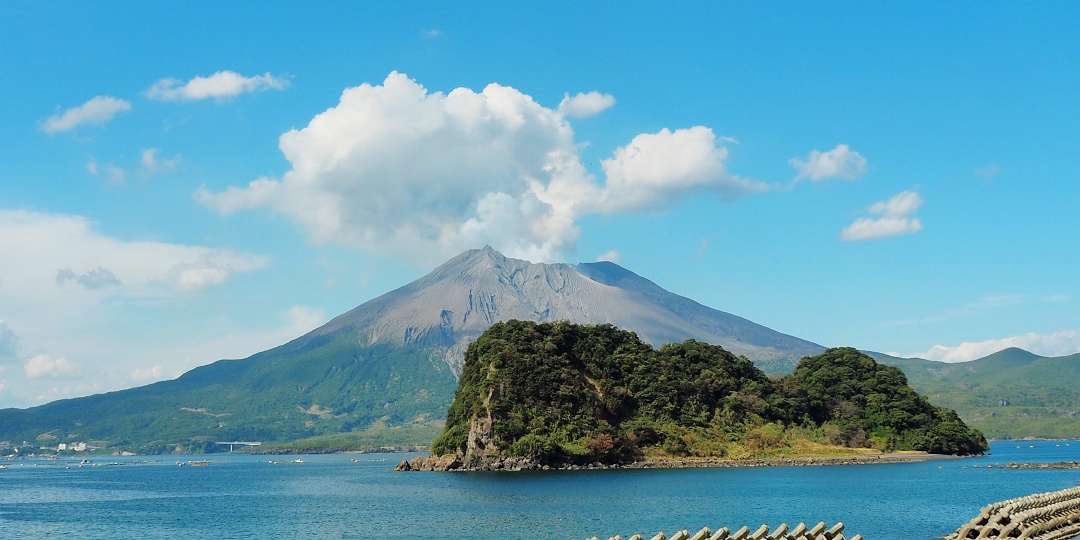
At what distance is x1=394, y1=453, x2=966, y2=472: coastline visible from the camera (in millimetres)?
96688

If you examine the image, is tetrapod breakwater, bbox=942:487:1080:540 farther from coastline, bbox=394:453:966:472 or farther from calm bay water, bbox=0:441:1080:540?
coastline, bbox=394:453:966:472

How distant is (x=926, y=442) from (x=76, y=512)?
9194 centimetres

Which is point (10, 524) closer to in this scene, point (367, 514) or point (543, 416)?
point (367, 514)

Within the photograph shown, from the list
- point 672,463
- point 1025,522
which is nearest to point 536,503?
point 1025,522

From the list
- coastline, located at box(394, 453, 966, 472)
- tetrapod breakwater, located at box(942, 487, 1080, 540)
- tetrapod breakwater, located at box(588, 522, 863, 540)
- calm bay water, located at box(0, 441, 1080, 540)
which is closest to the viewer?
tetrapod breakwater, located at box(588, 522, 863, 540)

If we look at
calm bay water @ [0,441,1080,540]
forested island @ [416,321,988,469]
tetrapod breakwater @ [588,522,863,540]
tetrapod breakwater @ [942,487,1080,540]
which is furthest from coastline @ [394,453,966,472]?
tetrapod breakwater @ [588,522,863,540]

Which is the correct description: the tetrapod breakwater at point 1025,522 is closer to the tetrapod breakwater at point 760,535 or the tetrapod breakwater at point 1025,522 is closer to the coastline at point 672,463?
the tetrapod breakwater at point 760,535

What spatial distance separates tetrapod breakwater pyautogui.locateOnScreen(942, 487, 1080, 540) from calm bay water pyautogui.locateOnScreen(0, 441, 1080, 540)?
201 inches

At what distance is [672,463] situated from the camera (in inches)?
3954

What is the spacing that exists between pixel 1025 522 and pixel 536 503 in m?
33.1

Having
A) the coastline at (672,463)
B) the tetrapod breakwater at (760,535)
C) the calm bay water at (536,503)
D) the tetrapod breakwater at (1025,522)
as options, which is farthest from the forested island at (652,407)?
the tetrapod breakwater at (760,535)

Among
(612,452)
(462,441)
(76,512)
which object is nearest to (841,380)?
(612,452)

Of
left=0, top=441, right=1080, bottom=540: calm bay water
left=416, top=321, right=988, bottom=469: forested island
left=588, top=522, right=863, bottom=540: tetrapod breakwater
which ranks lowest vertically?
left=0, top=441, right=1080, bottom=540: calm bay water

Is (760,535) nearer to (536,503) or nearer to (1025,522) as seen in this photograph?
(1025,522)
